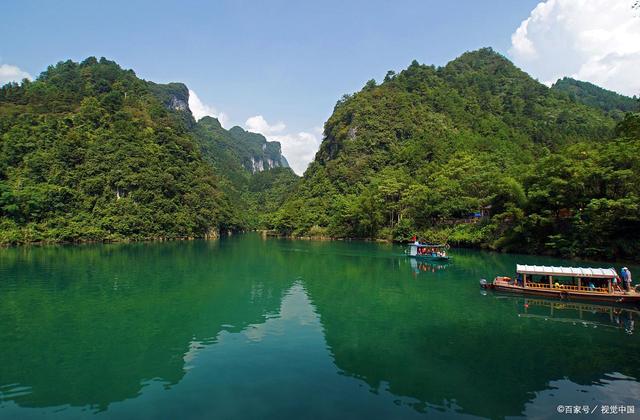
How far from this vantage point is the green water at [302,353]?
9.39 m

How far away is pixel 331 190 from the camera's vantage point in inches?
3853

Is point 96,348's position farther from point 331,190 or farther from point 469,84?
point 469,84

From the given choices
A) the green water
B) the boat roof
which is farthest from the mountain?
the green water

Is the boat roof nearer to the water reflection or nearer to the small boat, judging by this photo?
the water reflection

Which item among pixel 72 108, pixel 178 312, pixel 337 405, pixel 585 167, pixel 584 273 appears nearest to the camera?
pixel 337 405

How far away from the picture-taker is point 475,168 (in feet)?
218

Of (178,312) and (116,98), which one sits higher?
(116,98)

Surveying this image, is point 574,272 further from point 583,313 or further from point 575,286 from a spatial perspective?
point 583,313

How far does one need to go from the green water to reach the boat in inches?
40.5

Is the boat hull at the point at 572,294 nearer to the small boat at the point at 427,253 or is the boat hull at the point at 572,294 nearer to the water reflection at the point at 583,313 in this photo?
the water reflection at the point at 583,313

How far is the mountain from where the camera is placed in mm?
128875

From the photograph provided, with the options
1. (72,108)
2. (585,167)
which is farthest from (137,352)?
(72,108)

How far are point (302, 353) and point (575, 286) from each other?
16.0 m

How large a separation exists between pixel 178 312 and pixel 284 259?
24.9 m
